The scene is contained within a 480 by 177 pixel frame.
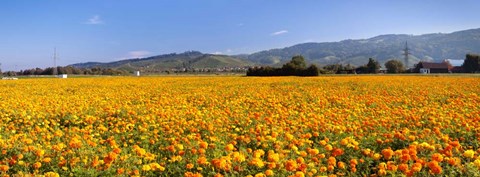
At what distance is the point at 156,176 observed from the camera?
19.0 ft

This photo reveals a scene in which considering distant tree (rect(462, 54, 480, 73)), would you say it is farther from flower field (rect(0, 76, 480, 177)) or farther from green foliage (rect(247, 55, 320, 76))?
flower field (rect(0, 76, 480, 177))

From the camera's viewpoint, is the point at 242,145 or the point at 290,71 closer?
the point at 242,145

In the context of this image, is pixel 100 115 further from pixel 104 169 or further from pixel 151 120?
pixel 104 169

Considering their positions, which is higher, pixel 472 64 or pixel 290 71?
pixel 472 64

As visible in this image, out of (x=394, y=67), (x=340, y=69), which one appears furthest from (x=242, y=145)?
(x=394, y=67)

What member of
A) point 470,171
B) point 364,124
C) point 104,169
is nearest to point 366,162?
point 470,171

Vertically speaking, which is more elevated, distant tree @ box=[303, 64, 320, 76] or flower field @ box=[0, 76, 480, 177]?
distant tree @ box=[303, 64, 320, 76]

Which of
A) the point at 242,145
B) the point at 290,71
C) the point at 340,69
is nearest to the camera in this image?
the point at 242,145

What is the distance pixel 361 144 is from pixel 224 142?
2.19 metres

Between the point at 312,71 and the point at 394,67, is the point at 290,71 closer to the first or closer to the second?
the point at 312,71

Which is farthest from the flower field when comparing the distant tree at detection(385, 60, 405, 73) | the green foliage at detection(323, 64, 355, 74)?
the distant tree at detection(385, 60, 405, 73)

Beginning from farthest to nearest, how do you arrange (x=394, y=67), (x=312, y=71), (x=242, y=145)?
(x=394, y=67) < (x=312, y=71) < (x=242, y=145)

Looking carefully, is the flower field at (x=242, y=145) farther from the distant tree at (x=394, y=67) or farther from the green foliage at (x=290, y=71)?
the distant tree at (x=394, y=67)

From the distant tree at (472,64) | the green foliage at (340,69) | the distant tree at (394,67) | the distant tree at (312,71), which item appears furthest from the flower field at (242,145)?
the distant tree at (472,64)
